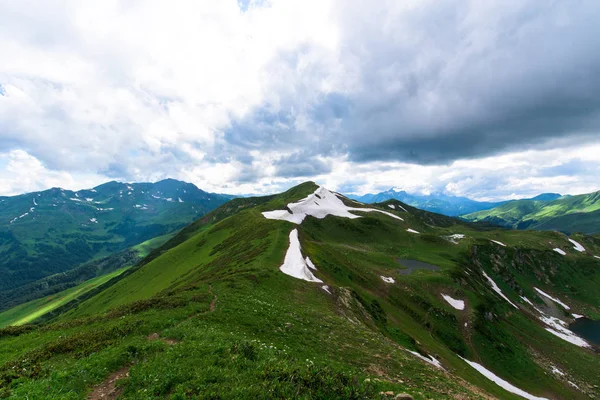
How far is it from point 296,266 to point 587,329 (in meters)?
109

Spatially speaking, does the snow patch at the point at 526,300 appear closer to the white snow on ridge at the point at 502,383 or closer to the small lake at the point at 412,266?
the small lake at the point at 412,266

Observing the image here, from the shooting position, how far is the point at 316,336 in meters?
23.8

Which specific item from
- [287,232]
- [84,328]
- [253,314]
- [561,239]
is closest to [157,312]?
[84,328]

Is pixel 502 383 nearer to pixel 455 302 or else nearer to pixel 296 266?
pixel 455 302

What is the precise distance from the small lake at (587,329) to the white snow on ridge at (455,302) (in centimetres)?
5555

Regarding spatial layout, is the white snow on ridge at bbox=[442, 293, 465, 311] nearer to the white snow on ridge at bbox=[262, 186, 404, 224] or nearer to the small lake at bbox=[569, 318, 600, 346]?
the white snow on ridge at bbox=[262, 186, 404, 224]

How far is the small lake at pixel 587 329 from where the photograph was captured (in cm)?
8300

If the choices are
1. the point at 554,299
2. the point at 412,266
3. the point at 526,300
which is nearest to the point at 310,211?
the point at 412,266

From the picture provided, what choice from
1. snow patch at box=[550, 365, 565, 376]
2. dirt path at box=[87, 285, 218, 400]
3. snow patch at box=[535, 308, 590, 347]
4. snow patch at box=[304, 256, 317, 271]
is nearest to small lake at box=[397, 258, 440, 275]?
snow patch at box=[550, 365, 565, 376]

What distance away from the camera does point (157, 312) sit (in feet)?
80.6

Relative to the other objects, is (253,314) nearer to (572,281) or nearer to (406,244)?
(406,244)

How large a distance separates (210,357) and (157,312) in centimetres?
1240

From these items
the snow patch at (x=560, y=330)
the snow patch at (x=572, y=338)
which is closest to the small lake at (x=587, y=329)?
the snow patch at (x=560, y=330)

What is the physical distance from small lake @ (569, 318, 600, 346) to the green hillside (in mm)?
3480
